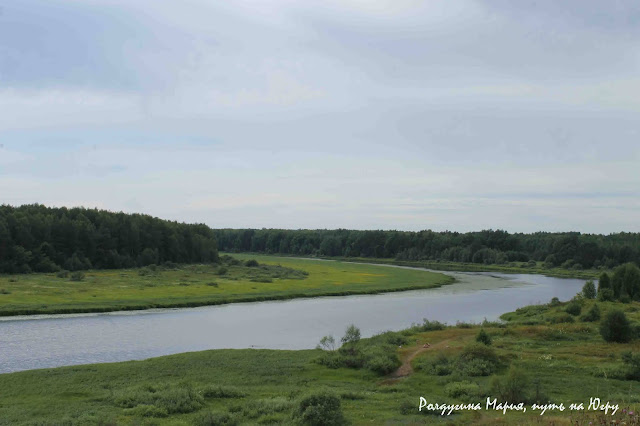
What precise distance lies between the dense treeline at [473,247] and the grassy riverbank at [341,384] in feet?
339

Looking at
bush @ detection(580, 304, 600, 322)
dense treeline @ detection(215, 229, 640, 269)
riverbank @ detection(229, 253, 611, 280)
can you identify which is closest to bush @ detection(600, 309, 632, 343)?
bush @ detection(580, 304, 600, 322)

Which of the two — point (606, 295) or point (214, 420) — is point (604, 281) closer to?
point (606, 295)

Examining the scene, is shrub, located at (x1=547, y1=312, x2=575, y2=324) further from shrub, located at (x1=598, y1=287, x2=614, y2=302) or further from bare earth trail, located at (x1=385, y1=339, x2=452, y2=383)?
bare earth trail, located at (x1=385, y1=339, x2=452, y2=383)

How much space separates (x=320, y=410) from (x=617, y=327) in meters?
21.8

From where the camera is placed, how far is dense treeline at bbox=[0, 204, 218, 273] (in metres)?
80.9

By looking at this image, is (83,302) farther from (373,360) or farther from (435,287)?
(435,287)

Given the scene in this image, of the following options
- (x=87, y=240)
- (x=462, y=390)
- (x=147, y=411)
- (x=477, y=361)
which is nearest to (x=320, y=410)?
(x=147, y=411)

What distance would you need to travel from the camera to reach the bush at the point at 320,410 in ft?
53.9

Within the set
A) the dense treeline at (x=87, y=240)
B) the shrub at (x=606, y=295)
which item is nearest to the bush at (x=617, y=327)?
the shrub at (x=606, y=295)

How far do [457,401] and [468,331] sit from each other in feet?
52.9

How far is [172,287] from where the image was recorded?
2635 inches

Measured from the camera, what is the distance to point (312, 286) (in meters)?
74.8

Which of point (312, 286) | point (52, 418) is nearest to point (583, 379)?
point (52, 418)

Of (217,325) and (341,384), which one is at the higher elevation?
(341,384)
